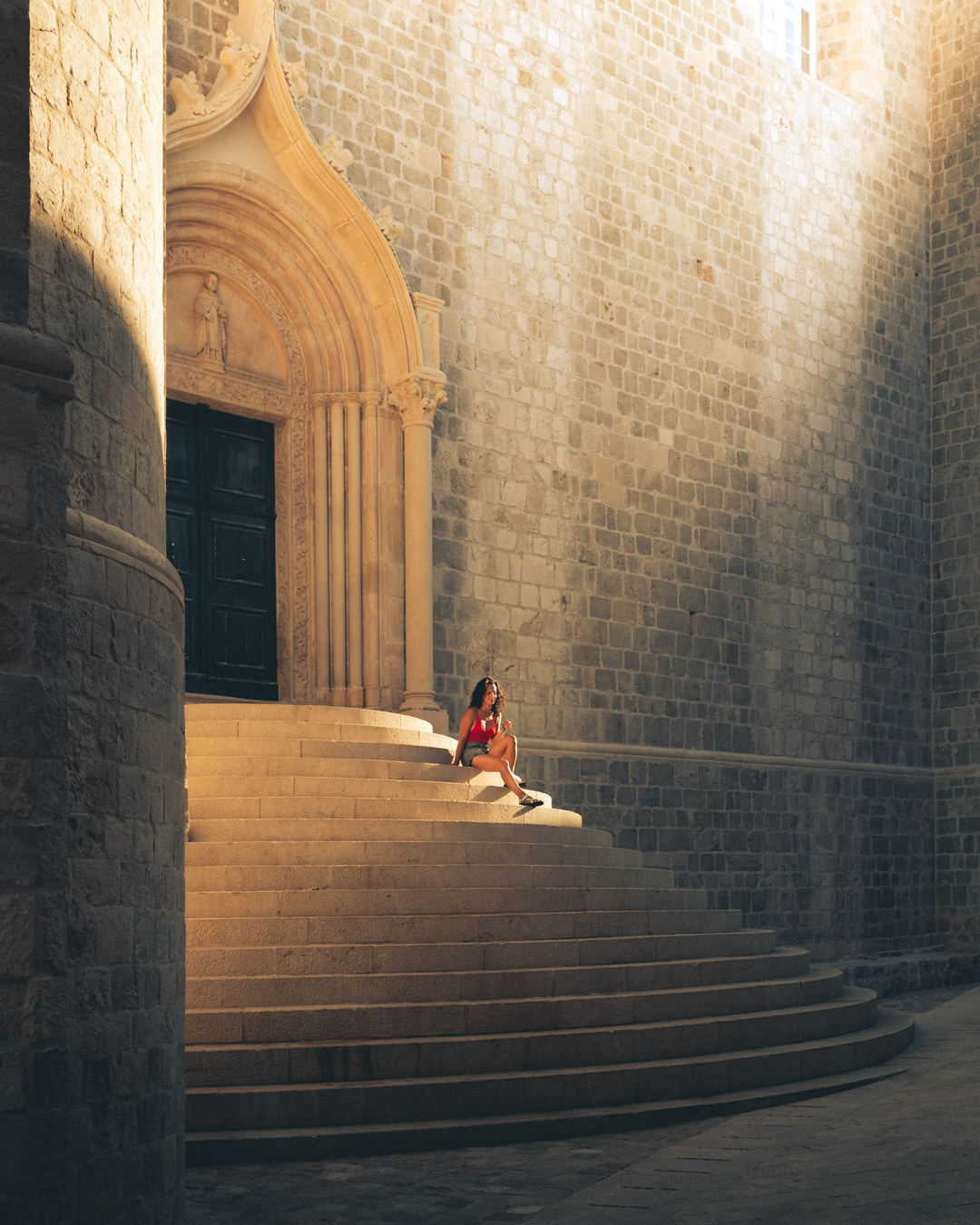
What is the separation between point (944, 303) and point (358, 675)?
962 cm

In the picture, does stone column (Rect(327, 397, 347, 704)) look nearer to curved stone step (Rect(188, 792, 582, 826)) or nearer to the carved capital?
the carved capital

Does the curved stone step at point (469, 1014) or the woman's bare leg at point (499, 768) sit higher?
the woman's bare leg at point (499, 768)

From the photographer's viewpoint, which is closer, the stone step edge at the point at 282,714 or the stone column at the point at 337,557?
the stone step edge at the point at 282,714

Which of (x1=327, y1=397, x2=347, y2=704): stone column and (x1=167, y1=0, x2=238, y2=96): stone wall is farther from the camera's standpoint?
(x1=327, y1=397, x2=347, y2=704): stone column

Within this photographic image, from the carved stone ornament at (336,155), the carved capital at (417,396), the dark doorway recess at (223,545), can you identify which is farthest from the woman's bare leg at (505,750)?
the carved stone ornament at (336,155)

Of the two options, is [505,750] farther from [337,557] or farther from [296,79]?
[296,79]

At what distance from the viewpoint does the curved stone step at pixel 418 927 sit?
744 centimetres

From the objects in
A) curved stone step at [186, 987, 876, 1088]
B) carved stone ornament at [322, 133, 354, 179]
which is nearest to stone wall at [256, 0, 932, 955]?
carved stone ornament at [322, 133, 354, 179]

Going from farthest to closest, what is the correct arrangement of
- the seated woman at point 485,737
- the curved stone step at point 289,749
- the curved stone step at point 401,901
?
1. the seated woman at point 485,737
2. the curved stone step at point 289,749
3. the curved stone step at point 401,901

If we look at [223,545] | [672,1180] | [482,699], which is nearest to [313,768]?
[482,699]

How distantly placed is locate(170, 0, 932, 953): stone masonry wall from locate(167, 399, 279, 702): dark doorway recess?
1415 millimetres

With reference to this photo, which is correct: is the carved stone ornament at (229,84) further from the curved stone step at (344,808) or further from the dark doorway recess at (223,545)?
the curved stone step at (344,808)

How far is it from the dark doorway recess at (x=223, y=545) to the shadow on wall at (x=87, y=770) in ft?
18.3

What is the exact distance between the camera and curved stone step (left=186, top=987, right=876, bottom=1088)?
666cm
